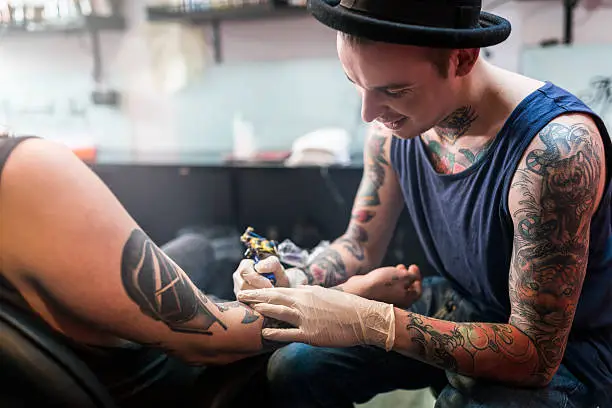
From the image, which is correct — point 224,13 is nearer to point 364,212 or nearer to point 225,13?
point 225,13

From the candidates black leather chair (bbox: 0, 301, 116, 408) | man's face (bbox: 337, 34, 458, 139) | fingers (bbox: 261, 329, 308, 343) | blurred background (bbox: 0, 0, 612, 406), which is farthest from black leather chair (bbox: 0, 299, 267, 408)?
blurred background (bbox: 0, 0, 612, 406)

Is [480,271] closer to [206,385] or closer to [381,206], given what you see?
[381,206]

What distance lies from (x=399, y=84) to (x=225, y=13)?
206cm

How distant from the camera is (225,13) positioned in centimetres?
282

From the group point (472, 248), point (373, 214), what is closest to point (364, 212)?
point (373, 214)

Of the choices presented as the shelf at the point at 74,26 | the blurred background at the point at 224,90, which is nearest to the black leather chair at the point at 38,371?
the blurred background at the point at 224,90

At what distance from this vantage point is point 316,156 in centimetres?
260

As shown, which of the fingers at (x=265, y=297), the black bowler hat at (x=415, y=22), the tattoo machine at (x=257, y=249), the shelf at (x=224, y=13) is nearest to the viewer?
the black bowler hat at (x=415, y=22)

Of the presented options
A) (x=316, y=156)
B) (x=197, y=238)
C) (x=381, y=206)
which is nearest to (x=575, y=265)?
(x=381, y=206)

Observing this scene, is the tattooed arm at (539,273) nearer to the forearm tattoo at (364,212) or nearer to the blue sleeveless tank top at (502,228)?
the blue sleeveless tank top at (502,228)

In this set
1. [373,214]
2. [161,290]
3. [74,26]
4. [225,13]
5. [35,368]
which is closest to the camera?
[35,368]

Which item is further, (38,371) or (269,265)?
(269,265)

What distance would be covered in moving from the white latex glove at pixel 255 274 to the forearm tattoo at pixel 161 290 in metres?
0.14

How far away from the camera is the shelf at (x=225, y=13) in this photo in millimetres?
2768
